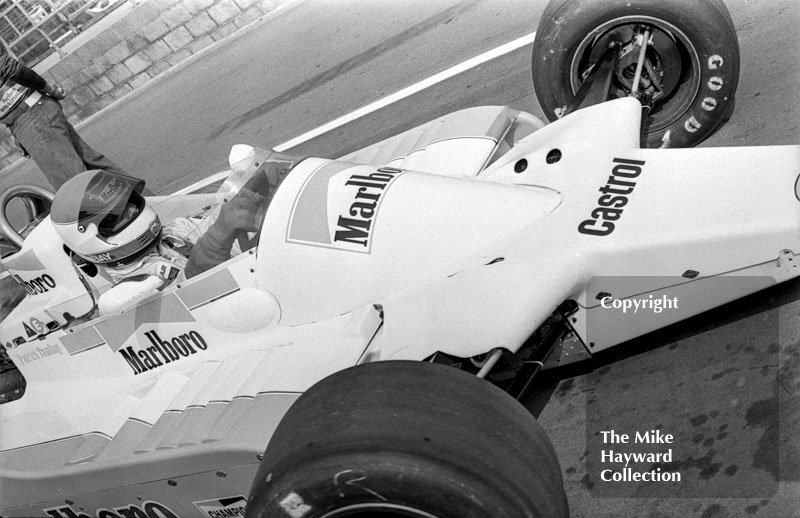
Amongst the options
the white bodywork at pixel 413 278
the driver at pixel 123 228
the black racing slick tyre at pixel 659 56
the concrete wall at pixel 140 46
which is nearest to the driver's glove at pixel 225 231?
the driver at pixel 123 228

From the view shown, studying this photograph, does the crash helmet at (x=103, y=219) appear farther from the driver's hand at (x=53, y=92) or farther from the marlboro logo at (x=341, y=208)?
the driver's hand at (x=53, y=92)

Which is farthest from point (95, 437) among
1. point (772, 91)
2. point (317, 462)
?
point (772, 91)

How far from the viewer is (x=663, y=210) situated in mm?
3186

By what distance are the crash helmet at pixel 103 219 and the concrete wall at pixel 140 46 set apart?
9.84 metres

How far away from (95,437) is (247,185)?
145 centimetres

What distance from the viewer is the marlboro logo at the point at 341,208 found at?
3496mm

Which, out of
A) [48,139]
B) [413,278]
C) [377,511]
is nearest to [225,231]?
[413,278]

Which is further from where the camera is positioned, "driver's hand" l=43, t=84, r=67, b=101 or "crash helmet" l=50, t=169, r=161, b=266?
"driver's hand" l=43, t=84, r=67, b=101

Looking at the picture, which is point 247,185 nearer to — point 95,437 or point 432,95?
point 95,437

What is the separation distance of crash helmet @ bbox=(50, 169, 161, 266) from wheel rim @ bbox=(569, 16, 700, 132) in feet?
8.47

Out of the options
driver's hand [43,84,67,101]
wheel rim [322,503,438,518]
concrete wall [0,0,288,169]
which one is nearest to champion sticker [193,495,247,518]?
wheel rim [322,503,438,518]

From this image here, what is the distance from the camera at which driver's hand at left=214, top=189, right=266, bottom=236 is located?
151 inches

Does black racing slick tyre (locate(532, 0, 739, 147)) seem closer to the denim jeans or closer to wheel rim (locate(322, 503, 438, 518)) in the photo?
wheel rim (locate(322, 503, 438, 518))

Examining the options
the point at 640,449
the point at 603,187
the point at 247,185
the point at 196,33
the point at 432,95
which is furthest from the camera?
the point at 196,33
